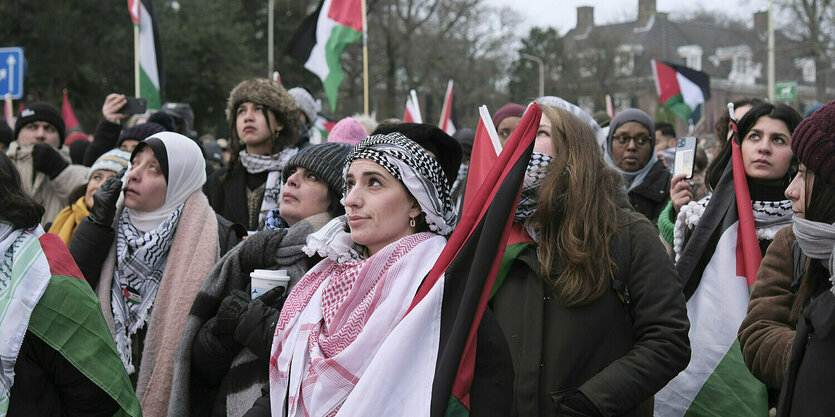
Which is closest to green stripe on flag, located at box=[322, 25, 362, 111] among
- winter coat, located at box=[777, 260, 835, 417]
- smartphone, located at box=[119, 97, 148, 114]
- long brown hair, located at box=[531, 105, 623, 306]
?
smartphone, located at box=[119, 97, 148, 114]

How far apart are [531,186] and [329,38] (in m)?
6.52

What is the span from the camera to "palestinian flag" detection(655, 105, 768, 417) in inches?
137

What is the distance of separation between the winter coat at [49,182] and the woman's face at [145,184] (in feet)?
7.78

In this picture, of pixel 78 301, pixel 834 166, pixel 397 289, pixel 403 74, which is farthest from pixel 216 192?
pixel 403 74

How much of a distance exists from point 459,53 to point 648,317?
3872 centimetres

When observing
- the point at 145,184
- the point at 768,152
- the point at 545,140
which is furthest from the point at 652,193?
the point at 145,184

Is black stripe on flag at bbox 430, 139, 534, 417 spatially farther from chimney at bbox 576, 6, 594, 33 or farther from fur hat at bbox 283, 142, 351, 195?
chimney at bbox 576, 6, 594, 33

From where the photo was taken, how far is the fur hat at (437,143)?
326 centimetres

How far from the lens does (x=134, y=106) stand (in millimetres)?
6062

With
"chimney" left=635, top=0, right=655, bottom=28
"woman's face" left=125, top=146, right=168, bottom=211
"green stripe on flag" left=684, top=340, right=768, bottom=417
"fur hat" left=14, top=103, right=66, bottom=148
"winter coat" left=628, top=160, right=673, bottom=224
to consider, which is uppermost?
"chimney" left=635, top=0, right=655, bottom=28

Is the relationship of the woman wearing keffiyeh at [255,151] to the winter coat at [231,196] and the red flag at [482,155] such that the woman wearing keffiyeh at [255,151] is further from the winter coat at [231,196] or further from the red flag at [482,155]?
the red flag at [482,155]

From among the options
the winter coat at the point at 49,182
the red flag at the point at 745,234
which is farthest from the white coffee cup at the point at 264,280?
the winter coat at the point at 49,182

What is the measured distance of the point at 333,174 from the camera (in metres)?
3.74

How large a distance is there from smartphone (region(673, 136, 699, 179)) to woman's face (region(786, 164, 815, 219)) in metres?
1.59
